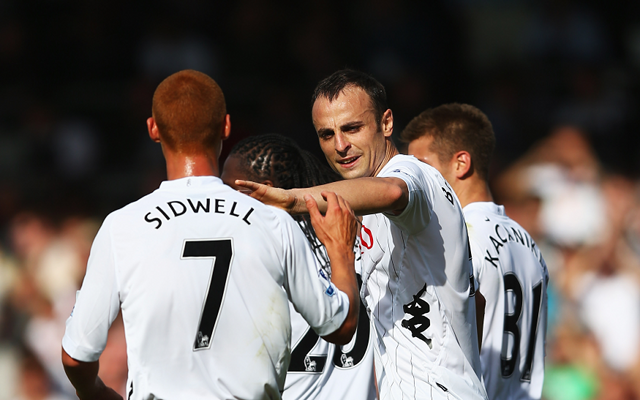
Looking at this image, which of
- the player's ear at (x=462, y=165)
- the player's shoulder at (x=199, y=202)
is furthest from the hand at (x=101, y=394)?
the player's ear at (x=462, y=165)

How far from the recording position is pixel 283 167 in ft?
15.3

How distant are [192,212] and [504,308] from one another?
2.32m

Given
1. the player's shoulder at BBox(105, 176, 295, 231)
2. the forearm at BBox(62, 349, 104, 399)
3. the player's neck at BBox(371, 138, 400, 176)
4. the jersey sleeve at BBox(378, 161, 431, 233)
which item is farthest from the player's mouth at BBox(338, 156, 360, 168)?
the forearm at BBox(62, 349, 104, 399)

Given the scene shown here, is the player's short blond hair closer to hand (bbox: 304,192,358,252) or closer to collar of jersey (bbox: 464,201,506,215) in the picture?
hand (bbox: 304,192,358,252)

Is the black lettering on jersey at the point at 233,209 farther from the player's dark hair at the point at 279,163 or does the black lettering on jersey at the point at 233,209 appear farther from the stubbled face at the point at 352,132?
the player's dark hair at the point at 279,163

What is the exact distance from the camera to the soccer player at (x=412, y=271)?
352cm

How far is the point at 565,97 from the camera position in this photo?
10914mm

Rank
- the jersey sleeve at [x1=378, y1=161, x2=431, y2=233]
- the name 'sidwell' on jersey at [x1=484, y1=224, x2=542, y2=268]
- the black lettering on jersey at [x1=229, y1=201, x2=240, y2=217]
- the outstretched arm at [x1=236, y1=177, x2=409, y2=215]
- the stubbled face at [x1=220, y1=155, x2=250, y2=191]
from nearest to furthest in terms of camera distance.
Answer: the black lettering on jersey at [x1=229, y1=201, x2=240, y2=217] → the outstretched arm at [x1=236, y1=177, x2=409, y2=215] → the jersey sleeve at [x1=378, y1=161, x2=431, y2=233] → the name 'sidwell' on jersey at [x1=484, y1=224, x2=542, y2=268] → the stubbled face at [x1=220, y1=155, x2=250, y2=191]

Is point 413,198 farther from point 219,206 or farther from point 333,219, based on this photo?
point 219,206

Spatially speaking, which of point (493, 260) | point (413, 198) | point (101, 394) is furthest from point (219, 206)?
point (493, 260)

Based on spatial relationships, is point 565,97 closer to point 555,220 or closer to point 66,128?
point 555,220

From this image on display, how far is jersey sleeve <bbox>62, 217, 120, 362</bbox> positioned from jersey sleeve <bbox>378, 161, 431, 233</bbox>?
122cm

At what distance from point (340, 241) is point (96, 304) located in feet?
3.37

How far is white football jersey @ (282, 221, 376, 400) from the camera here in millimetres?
4172
